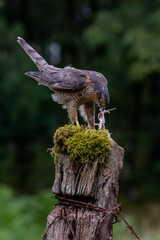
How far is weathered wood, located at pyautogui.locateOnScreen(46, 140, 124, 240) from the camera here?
2352 millimetres

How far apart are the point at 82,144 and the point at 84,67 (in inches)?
458

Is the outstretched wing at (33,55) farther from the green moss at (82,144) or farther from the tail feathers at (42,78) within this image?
the green moss at (82,144)

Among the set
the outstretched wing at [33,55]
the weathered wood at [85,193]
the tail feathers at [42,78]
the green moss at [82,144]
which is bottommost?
the weathered wood at [85,193]

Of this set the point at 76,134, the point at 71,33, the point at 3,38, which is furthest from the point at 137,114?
the point at 76,134

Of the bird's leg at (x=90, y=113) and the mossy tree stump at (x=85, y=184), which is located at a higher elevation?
the bird's leg at (x=90, y=113)

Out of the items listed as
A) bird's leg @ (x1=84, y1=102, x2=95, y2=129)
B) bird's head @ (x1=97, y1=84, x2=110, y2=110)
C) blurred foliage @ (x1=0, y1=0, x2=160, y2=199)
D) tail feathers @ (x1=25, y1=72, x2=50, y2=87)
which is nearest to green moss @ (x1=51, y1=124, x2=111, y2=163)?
bird's head @ (x1=97, y1=84, x2=110, y2=110)

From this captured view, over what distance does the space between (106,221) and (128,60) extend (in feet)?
31.7

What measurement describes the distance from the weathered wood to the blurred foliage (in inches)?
305

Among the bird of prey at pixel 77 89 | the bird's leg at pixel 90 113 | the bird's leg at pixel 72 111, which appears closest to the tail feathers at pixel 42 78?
the bird of prey at pixel 77 89

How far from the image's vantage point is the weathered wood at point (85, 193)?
2352mm

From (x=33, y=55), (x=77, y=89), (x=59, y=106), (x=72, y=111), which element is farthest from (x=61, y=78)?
(x=59, y=106)

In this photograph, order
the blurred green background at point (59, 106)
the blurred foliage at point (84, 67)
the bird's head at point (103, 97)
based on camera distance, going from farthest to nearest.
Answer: the blurred foliage at point (84, 67) < the blurred green background at point (59, 106) < the bird's head at point (103, 97)

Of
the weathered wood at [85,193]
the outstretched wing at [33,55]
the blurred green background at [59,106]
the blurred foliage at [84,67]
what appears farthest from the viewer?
the blurred foliage at [84,67]

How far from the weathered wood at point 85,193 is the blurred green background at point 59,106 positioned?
3890 millimetres
